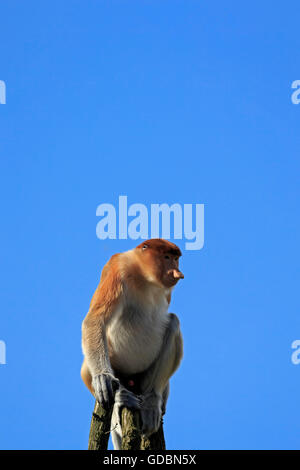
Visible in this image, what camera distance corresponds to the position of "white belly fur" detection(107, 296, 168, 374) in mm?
4461

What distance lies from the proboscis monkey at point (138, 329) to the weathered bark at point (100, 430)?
15cm

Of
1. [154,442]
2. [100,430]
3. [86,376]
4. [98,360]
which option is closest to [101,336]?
[98,360]

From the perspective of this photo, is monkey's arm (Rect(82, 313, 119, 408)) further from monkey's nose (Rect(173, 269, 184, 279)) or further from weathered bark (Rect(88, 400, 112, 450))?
monkey's nose (Rect(173, 269, 184, 279))

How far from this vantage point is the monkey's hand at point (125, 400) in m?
4.16

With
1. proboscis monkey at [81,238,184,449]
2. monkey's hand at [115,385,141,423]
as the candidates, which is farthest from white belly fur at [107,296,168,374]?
monkey's hand at [115,385,141,423]

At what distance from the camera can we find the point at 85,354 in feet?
13.8

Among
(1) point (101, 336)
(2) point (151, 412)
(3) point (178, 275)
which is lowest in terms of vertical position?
(2) point (151, 412)

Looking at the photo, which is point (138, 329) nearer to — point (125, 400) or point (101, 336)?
point (101, 336)

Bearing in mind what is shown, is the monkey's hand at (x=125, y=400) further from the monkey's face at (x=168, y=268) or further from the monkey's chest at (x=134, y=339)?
the monkey's face at (x=168, y=268)

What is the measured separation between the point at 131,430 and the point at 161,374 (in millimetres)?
577

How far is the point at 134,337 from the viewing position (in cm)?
448

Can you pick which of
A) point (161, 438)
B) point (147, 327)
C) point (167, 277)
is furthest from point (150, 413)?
point (167, 277)
